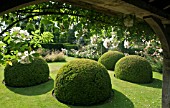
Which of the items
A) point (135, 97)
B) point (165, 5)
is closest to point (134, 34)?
point (165, 5)

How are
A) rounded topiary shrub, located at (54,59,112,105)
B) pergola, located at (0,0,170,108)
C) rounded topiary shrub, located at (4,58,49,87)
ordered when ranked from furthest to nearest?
rounded topiary shrub, located at (4,58,49,87), rounded topiary shrub, located at (54,59,112,105), pergola, located at (0,0,170,108)

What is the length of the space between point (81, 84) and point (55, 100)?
117 cm

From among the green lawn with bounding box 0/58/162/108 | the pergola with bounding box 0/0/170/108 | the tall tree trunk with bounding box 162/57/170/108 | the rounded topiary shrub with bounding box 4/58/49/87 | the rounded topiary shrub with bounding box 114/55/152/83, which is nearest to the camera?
the pergola with bounding box 0/0/170/108

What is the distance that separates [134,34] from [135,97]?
Answer: 5.87 metres

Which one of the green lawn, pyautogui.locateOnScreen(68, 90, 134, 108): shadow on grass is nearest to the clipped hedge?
the green lawn

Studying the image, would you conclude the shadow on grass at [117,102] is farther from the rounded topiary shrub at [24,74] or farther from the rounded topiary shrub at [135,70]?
the rounded topiary shrub at [24,74]

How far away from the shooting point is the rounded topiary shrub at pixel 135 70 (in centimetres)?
1023

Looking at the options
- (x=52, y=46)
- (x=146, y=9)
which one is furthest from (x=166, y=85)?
(x=52, y=46)

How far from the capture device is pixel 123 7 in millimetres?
1815

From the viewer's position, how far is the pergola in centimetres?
133

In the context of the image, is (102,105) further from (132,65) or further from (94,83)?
(132,65)

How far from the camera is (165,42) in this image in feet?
9.44

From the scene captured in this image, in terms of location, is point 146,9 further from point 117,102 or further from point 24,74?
point 24,74

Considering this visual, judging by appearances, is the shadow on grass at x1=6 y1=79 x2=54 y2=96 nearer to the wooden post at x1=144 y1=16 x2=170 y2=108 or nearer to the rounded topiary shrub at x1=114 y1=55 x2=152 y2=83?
the rounded topiary shrub at x1=114 y1=55 x2=152 y2=83
